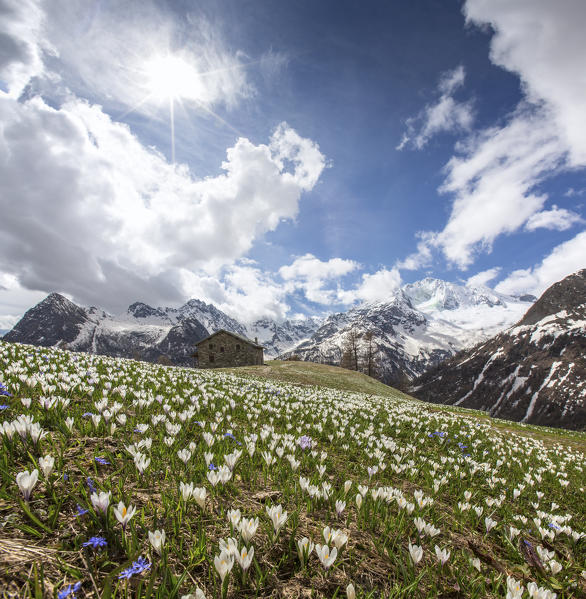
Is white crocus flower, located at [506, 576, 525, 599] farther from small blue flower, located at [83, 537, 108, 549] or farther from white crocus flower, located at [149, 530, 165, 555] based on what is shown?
small blue flower, located at [83, 537, 108, 549]

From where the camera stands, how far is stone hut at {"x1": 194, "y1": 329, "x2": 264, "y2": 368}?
64.3m

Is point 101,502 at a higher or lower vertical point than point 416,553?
higher

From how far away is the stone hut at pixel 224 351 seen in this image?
2532 inches

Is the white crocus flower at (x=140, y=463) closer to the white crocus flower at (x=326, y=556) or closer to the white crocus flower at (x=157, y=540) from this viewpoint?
the white crocus flower at (x=157, y=540)

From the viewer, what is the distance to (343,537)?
2.50 meters

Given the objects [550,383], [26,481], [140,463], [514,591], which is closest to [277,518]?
[140,463]

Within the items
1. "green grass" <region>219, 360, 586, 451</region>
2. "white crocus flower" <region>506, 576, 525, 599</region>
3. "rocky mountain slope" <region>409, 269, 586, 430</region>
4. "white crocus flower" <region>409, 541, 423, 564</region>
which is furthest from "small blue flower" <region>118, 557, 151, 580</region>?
"rocky mountain slope" <region>409, 269, 586, 430</region>

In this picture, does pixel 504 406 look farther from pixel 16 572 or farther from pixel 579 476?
pixel 16 572

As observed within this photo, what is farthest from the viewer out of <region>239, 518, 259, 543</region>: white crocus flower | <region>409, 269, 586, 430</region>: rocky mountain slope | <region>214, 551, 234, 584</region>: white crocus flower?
<region>409, 269, 586, 430</region>: rocky mountain slope

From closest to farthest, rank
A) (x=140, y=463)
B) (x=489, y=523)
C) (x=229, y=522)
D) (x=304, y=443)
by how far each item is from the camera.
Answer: (x=229, y=522) < (x=140, y=463) < (x=489, y=523) < (x=304, y=443)

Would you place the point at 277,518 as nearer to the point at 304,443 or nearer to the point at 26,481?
the point at 26,481

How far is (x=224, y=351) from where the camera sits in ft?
212

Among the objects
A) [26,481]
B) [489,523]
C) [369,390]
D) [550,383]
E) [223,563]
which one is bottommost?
[369,390]

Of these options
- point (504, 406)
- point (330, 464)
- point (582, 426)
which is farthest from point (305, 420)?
point (504, 406)
